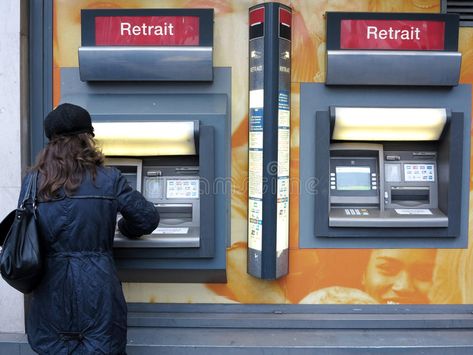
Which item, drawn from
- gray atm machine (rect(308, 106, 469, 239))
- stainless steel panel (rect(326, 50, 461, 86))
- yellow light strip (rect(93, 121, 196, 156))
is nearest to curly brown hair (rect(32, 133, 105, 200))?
yellow light strip (rect(93, 121, 196, 156))

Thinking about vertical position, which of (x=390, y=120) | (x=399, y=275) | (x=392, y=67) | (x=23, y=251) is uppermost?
(x=392, y=67)

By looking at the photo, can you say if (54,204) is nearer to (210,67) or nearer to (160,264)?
(160,264)

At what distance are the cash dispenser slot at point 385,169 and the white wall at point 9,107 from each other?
2254 mm

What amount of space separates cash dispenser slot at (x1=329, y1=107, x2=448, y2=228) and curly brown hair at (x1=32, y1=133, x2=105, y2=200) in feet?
6.09

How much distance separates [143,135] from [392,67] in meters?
1.85

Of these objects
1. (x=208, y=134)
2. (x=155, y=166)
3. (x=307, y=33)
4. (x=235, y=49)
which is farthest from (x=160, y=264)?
(x=307, y=33)

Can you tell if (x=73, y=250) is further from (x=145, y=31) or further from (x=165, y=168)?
(x=145, y=31)

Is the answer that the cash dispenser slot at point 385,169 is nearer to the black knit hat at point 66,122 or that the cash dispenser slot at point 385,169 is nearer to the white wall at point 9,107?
the black knit hat at point 66,122

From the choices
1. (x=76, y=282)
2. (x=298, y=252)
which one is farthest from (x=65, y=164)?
(x=298, y=252)

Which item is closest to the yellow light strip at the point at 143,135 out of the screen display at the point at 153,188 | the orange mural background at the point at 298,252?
the screen display at the point at 153,188

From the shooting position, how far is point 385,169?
367 centimetres

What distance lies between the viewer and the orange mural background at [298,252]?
3543 mm

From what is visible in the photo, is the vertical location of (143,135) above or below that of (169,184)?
above

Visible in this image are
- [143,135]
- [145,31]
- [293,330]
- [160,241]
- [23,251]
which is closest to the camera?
[23,251]
